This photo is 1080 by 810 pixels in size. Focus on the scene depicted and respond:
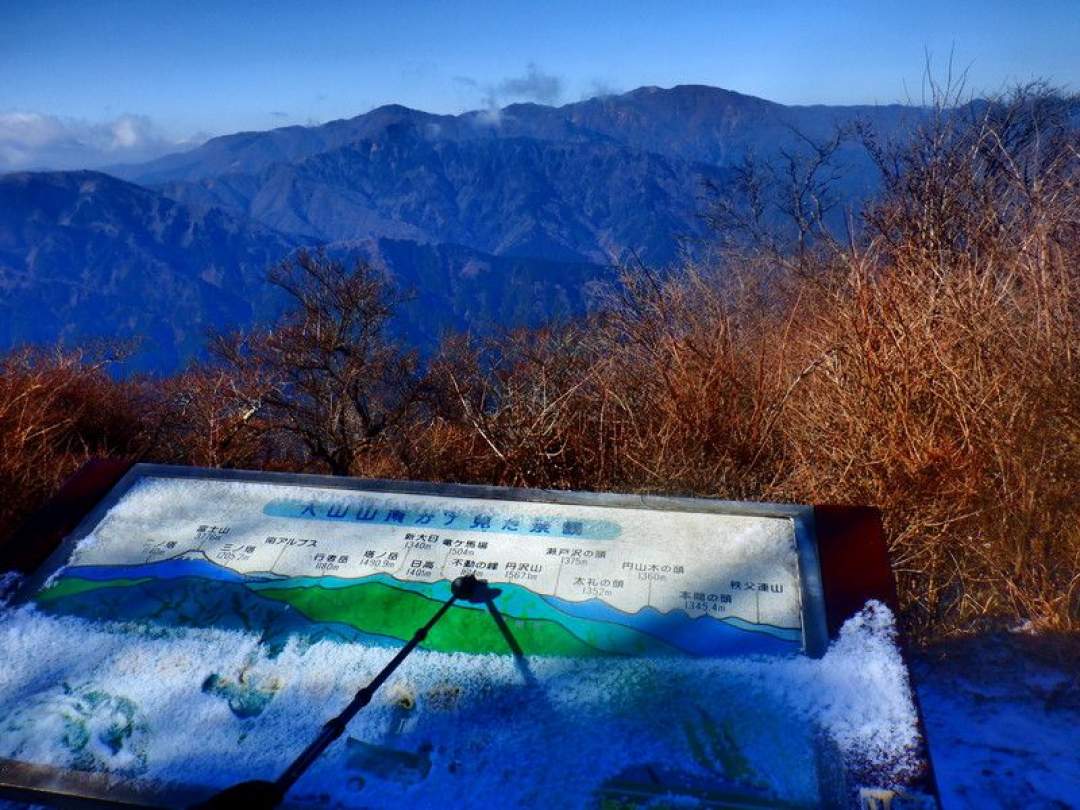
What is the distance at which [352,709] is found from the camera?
131 centimetres

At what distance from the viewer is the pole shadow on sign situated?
3.52ft

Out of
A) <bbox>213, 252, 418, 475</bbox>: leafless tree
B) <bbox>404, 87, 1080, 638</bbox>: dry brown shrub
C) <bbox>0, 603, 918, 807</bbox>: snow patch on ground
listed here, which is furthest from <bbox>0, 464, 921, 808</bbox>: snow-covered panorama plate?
<bbox>213, 252, 418, 475</bbox>: leafless tree

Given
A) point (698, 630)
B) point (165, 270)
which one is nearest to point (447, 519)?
point (698, 630)

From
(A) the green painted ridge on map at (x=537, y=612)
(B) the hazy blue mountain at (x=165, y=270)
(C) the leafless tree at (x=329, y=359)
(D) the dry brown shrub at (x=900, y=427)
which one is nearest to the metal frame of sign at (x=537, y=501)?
(A) the green painted ridge on map at (x=537, y=612)

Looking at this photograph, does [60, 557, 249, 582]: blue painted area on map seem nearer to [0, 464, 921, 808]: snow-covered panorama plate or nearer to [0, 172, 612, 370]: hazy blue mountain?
[0, 464, 921, 808]: snow-covered panorama plate

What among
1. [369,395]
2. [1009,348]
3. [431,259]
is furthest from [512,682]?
[431,259]

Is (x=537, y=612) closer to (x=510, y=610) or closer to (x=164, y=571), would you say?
(x=510, y=610)

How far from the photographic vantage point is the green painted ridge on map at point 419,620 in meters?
1.48

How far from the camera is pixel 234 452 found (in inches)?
185

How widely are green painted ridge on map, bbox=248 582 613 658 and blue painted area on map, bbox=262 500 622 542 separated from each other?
242 mm

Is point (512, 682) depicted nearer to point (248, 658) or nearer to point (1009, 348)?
point (248, 658)

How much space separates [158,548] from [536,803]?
115 cm

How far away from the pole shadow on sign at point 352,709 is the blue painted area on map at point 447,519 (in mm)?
215

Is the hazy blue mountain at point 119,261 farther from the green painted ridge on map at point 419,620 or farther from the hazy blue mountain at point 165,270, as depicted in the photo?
the green painted ridge on map at point 419,620
